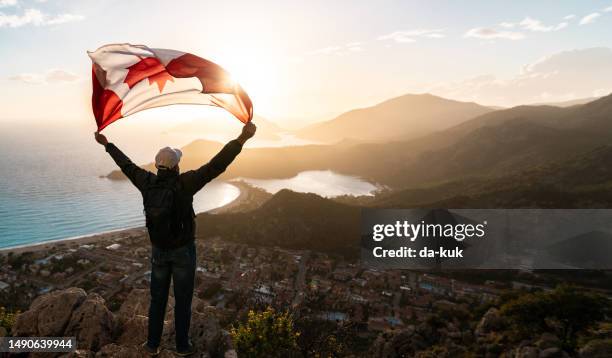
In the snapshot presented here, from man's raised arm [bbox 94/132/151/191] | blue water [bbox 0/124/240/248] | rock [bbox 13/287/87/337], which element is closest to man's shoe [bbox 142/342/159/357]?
man's raised arm [bbox 94/132/151/191]

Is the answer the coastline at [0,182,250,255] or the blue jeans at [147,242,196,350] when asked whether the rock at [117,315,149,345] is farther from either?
the coastline at [0,182,250,255]

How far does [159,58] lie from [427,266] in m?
75.3

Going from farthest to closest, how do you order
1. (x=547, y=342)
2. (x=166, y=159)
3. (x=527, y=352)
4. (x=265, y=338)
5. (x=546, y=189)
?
(x=546, y=189), (x=547, y=342), (x=527, y=352), (x=265, y=338), (x=166, y=159)

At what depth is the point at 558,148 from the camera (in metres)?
141

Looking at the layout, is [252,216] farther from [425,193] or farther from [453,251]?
[425,193]

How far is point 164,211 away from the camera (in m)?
4.72

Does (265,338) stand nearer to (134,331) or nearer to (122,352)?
(134,331)

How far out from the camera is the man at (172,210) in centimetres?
479

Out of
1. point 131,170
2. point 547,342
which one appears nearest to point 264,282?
point 547,342

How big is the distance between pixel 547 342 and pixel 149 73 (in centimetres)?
2568

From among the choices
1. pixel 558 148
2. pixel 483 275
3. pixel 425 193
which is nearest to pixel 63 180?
pixel 425 193

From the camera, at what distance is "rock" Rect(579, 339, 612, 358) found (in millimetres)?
17469

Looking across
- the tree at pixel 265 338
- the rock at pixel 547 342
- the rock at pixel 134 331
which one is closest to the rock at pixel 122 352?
the rock at pixel 134 331

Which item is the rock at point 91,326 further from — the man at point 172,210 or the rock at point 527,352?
the rock at point 527,352
